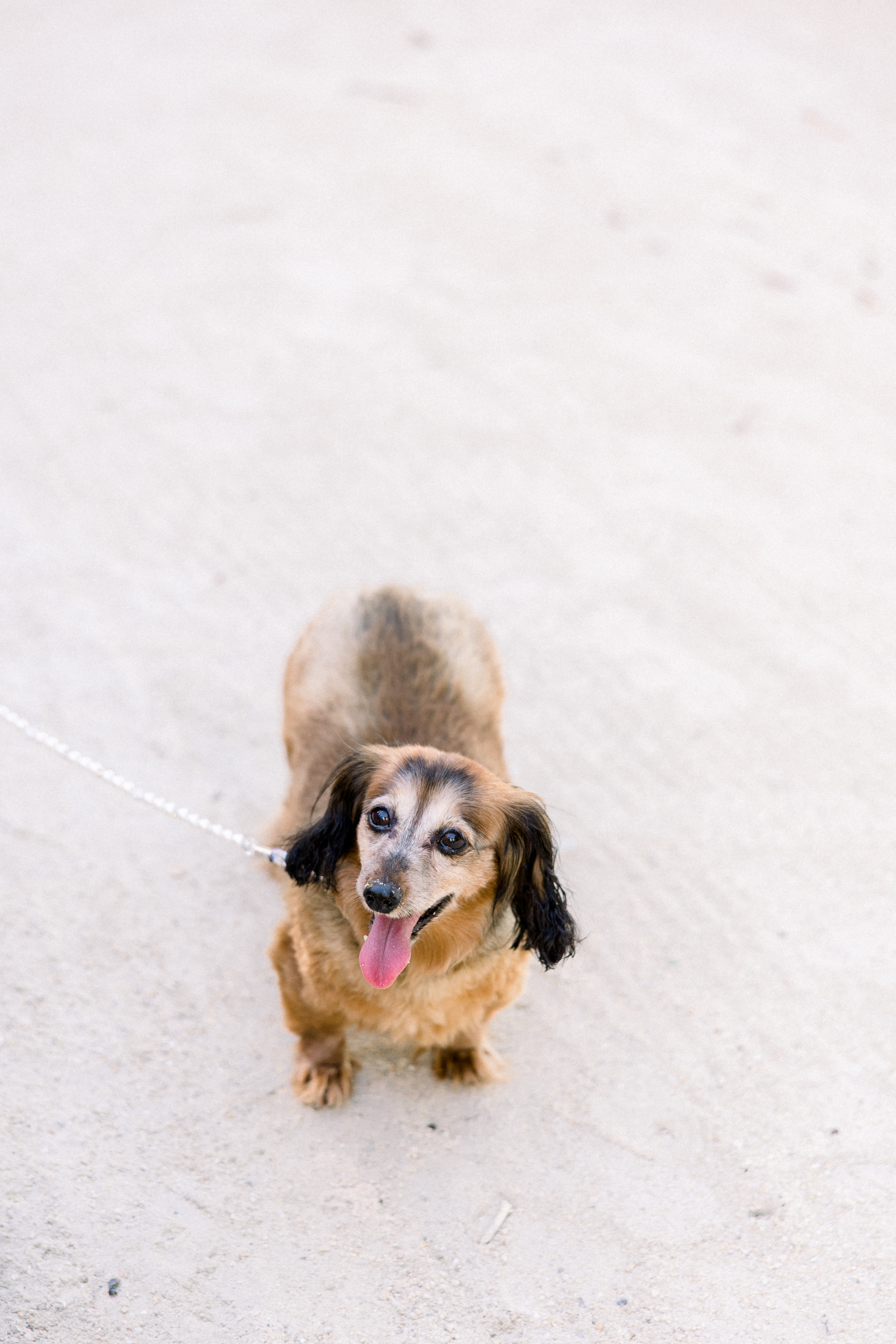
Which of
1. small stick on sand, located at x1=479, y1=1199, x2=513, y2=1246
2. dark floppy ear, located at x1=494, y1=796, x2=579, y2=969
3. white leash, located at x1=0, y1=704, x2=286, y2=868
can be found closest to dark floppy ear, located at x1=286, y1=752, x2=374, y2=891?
white leash, located at x1=0, y1=704, x2=286, y2=868

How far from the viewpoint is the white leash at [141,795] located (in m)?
3.46

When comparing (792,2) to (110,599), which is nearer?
(110,599)

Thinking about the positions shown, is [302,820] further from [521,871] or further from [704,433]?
[704,433]

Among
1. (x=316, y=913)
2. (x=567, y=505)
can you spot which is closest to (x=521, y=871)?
(x=316, y=913)

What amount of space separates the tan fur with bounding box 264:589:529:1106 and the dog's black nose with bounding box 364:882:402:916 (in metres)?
0.02

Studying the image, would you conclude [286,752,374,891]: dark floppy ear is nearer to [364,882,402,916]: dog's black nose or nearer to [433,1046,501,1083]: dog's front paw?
[364,882,402,916]: dog's black nose

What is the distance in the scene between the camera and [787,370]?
6375mm

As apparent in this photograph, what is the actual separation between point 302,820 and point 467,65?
756 cm

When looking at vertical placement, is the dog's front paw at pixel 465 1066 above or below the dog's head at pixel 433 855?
below

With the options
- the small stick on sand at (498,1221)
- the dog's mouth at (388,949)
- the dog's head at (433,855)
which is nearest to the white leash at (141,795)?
the dog's head at (433,855)

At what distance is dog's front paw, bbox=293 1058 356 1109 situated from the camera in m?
3.20

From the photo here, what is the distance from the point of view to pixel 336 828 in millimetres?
2912

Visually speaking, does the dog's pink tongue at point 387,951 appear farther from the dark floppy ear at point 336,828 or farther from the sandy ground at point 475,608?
the sandy ground at point 475,608

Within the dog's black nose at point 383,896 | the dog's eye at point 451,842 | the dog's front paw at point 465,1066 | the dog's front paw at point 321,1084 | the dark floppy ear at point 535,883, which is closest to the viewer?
the dog's black nose at point 383,896
